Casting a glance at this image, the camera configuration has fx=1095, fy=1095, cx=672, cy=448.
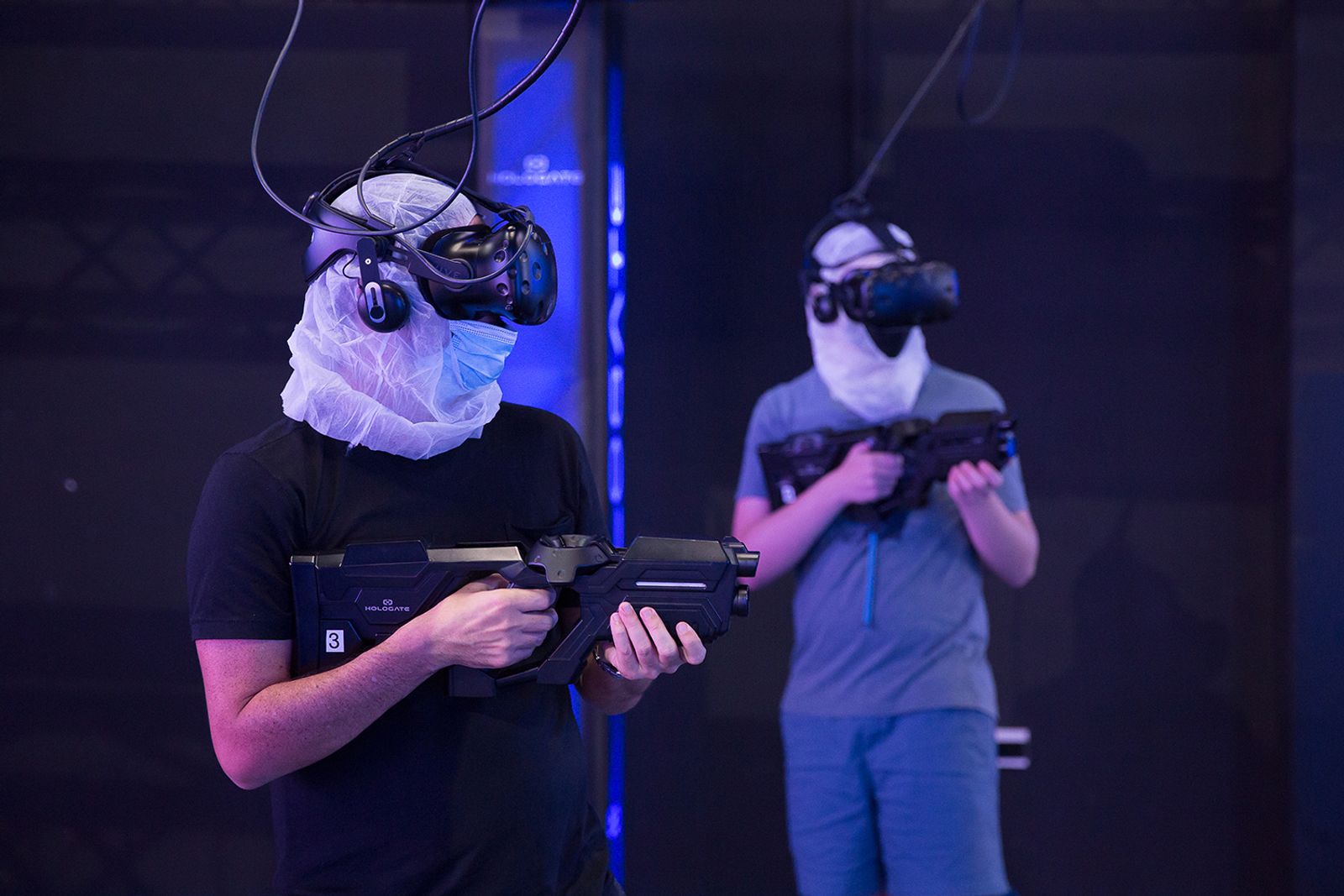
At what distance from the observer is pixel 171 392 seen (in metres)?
3.39

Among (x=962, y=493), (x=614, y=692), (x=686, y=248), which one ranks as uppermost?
(x=686, y=248)

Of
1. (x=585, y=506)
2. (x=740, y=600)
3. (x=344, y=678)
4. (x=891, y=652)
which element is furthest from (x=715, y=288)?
(x=344, y=678)

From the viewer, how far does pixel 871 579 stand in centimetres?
225

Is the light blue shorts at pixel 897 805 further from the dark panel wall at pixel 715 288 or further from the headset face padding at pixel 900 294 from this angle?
the dark panel wall at pixel 715 288

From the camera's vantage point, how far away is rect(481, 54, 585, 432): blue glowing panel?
2.92 meters

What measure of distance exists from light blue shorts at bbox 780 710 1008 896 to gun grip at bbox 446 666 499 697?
1.08 m

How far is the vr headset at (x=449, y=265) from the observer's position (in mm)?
1330

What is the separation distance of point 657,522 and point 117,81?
2.15 metres

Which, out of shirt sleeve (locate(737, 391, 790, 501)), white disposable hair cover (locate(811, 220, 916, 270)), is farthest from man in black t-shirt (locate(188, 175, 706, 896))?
white disposable hair cover (locate(811, 220, 916, 270))

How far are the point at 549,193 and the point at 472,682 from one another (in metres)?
1.91

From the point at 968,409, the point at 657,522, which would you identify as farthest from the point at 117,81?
the point at 968,409

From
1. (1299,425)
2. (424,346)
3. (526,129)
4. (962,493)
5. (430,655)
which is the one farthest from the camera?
(1299,425)

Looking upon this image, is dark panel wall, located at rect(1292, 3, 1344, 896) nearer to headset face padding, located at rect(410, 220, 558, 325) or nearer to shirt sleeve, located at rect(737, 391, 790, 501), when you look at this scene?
shirt sleeve, located at rect(737, 391, 790, 501)

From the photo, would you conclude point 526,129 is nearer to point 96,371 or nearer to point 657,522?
point 657,522
